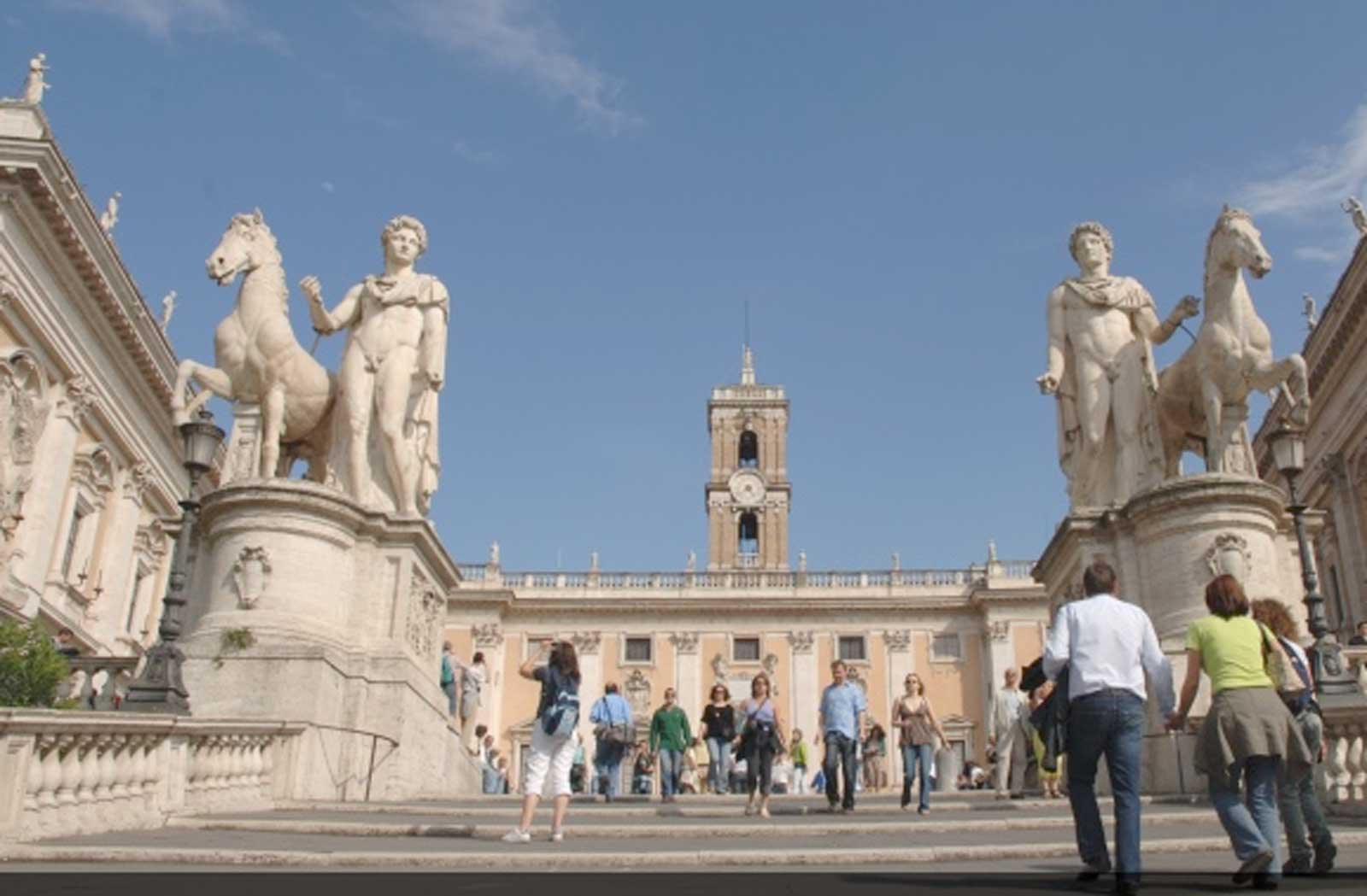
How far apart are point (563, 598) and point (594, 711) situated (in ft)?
119

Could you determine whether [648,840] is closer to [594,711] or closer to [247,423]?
[594,711]

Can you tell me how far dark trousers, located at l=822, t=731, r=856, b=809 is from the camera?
11055 millimetres

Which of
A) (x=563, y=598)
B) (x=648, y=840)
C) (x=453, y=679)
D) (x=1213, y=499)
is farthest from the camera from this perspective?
(x=563, y=598)

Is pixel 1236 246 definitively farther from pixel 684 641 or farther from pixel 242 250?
pixel 684 641

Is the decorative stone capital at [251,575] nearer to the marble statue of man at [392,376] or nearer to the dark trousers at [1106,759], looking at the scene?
the marble statue of man at [392,376]

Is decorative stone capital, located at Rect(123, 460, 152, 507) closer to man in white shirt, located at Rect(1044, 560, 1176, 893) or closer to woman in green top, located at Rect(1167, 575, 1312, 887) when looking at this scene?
man in white shirt, located at Rect(1044, 560, 1176, 893)

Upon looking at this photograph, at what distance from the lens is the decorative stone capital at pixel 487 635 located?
49.3 metres

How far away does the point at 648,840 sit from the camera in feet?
26.5

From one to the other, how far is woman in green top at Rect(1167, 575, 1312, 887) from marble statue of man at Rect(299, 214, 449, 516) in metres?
10.4

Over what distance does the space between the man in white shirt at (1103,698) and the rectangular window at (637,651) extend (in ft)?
150

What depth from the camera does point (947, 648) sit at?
164 feet

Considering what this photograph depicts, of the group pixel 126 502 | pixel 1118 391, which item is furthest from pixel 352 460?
pixel 126 502

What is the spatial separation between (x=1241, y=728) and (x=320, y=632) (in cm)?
984

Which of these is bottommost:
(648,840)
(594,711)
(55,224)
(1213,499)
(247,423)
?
(648,840)
